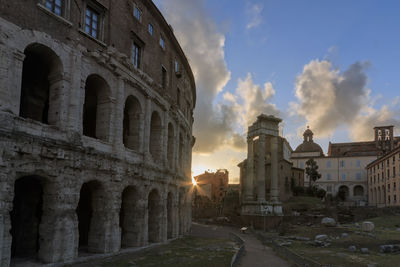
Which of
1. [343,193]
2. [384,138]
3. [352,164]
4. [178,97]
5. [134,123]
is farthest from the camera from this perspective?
[352,164]

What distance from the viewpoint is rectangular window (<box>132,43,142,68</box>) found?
69.7ft

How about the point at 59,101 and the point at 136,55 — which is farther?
the point at 136,55

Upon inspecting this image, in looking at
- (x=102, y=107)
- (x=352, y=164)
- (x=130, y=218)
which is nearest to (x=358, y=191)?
(x=352, y=164)

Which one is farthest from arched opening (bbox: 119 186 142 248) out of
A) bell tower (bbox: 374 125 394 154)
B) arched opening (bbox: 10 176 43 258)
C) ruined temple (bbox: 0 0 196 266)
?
bell tower (bbox: 374 125 394 154)

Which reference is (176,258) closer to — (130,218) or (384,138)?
(130,218)

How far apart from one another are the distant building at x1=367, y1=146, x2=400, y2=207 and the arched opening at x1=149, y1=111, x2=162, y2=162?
1630 inches

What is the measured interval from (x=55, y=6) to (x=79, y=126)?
5.37 metres

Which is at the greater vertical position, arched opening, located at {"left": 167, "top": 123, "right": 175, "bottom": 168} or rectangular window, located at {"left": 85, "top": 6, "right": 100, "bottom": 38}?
rectangular window, located at {"left": 85, "top": 6, "right": 100, "bottom": 38}

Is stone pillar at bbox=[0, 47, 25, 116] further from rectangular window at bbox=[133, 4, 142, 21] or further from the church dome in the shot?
the church dome

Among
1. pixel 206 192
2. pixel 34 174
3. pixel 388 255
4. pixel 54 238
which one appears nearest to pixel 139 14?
pixel 34 174

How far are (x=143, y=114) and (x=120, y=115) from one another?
2.83 meters

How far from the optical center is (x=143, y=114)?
21.3 meters

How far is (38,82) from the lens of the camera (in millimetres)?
17375

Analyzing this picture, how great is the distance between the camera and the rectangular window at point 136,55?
2126 cm
